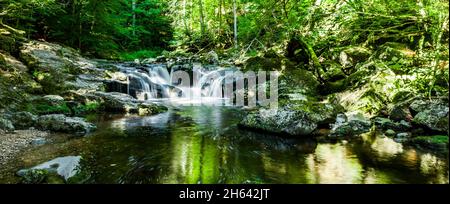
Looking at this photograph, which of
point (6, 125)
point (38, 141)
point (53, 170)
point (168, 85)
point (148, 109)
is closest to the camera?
point (53, 170)

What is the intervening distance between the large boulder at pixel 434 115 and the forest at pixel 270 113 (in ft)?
0.10

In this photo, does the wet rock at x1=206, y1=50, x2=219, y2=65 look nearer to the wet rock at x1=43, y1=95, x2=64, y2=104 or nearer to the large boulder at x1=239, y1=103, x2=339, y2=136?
the wet rock at x1=43, y1=95, x2=64, y2=104

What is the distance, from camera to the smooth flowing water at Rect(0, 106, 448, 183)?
5.40 metres

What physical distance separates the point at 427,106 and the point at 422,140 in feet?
4.29

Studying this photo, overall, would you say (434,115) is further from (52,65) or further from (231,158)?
(52,65)

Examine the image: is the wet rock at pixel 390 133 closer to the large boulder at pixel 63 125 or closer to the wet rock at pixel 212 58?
the large boulder at pixel 63 125

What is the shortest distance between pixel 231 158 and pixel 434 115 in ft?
14.7

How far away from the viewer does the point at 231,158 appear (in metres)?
6.43

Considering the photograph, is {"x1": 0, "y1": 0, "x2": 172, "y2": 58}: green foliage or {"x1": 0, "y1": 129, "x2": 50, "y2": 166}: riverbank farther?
{"x1": 0, "y1": 0, "x2": 172, "y2": 58}: green foliage

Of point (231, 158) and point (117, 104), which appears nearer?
point (231, 158)

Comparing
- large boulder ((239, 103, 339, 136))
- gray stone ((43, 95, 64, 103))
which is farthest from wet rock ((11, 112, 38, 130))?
large boulder ((239, 103, 339, 136))

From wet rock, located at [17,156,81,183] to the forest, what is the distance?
0.9 inches

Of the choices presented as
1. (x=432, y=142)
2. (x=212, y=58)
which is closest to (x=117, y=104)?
(x=432, y=142)
